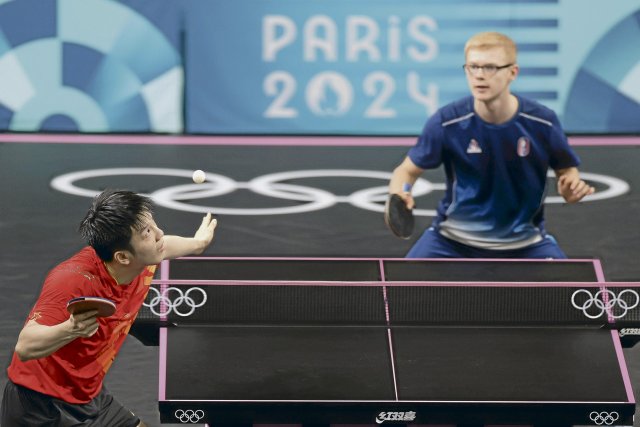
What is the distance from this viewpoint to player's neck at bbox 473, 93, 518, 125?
27.4 feet

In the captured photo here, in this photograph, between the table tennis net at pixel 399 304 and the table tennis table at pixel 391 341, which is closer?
the table tennis table at pixel 391 341

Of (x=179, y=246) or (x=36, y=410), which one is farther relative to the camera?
(x=179, y=246)

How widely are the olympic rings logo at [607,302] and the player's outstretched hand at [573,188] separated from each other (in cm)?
138

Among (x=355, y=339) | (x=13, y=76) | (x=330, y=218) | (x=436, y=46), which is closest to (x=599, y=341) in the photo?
(x=355, y=339)

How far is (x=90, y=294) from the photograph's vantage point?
5.55m

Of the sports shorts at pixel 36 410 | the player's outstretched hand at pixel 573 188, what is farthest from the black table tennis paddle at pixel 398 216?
the sports shorts at pixel 36 410

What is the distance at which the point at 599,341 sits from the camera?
21.3ft

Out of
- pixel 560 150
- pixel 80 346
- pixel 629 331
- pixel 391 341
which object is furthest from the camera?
pixel 560 150

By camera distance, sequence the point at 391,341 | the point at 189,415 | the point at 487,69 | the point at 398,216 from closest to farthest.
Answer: the point at 189,415
the point at 391,341
the point at 398,216
the point at 487,69

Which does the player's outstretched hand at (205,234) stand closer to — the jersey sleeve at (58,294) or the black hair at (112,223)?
the black hair at (112,223)

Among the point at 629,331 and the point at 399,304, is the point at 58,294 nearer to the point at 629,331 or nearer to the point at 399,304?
the point at 399,304

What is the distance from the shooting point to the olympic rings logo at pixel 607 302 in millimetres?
6629

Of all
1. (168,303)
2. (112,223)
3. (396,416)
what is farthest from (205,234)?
(396,416)

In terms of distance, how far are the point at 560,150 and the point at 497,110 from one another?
44 cm
